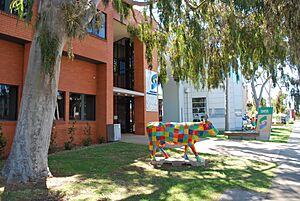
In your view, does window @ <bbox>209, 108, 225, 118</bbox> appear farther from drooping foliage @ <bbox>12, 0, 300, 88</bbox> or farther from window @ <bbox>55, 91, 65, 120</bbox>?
window @ <bbox>55, 91, 65, 120</bbox>

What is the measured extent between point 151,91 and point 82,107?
7198 millimetres

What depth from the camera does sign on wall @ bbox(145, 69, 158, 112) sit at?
20895 millimetres

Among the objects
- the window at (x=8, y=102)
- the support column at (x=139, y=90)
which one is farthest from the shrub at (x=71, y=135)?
the support column at (x=139, y=90)

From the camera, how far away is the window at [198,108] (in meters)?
30.9

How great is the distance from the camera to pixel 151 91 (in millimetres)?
21359

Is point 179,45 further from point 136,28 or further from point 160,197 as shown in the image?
point 160,197

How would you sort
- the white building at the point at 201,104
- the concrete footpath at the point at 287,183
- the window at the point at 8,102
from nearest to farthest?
the concrete footpath at the point at 287,183 → the window at the point at 8,102 → the white building at the point at 201,104

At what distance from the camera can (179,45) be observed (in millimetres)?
12414

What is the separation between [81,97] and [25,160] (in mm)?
8867

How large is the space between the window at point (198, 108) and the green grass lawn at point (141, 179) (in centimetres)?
2058

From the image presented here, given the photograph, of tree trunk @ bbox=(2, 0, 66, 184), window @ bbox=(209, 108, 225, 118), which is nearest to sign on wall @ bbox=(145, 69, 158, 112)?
window @ bbox=(209, 108, 225, 118)

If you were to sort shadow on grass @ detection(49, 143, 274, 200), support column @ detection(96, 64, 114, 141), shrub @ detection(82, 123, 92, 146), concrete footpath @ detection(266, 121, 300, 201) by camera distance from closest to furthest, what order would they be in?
concrete footpath @ detection(266, 121, 300, 201)
shadow on grass @ detection(49, 143, 274, 200)
shrub @ detection(82, 123, 92, 146)
support column @ detection(96, 64, 114, 141)

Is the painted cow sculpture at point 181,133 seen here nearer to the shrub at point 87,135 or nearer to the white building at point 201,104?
the shrub at point 87,135

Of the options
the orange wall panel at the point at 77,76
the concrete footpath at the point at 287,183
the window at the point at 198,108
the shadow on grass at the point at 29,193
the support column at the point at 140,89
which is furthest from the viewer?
the window at the point at 198,108
